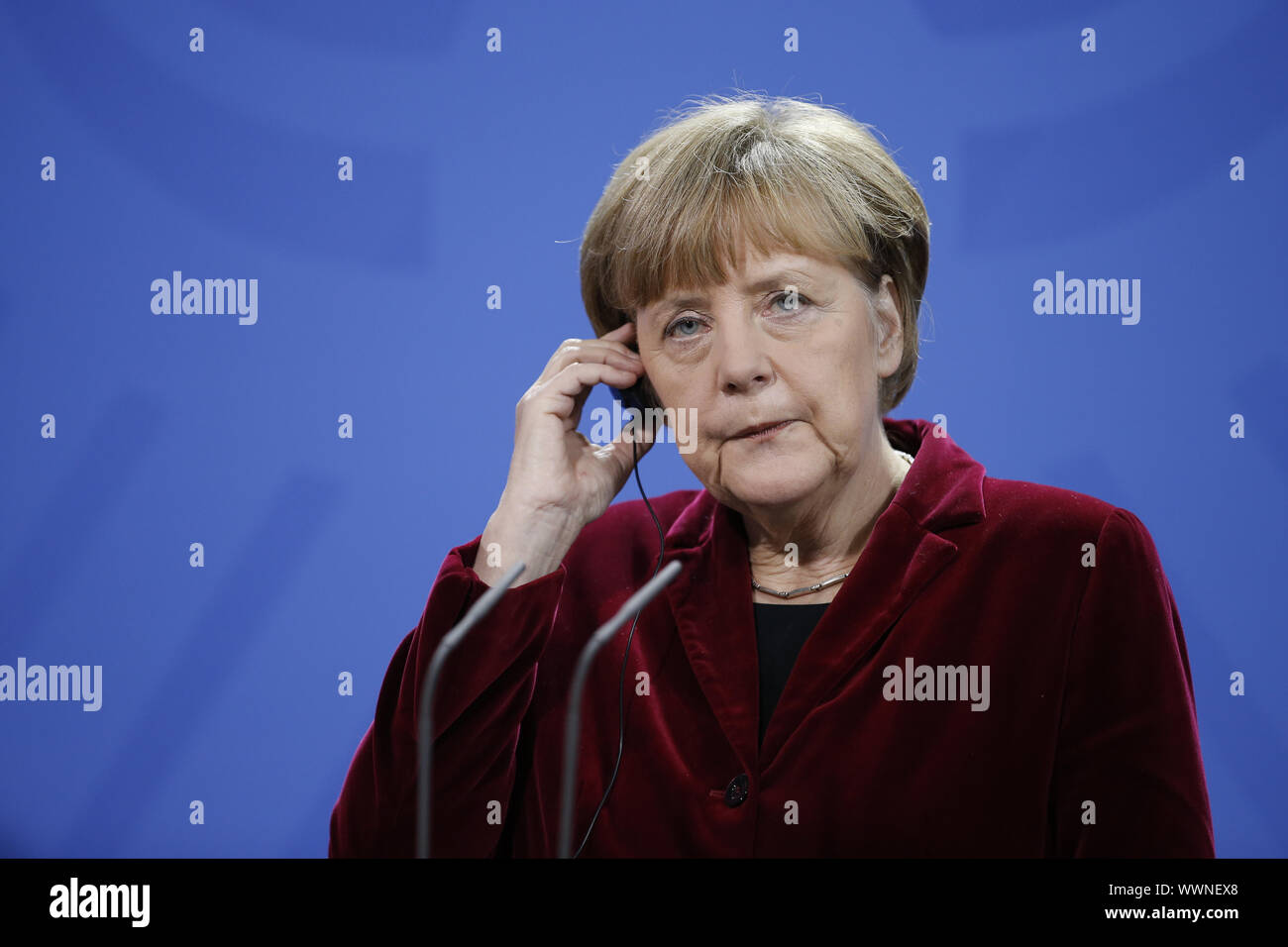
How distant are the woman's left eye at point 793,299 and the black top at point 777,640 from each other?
1.26ft

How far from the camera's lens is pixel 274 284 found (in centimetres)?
221

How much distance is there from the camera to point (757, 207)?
139 cm

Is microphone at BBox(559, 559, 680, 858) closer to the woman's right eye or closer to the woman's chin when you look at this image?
the woman's chin

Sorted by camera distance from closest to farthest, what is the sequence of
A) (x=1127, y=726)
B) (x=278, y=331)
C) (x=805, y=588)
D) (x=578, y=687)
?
(x=578, y=687) < (x=1127, y=726) < (x=805, y=588) < (x=278, y=331)

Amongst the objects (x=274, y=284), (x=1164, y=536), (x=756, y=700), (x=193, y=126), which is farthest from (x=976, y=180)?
(x=193, y=126)

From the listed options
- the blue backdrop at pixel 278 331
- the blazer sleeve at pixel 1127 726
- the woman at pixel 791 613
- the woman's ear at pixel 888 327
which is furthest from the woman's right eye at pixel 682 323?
the blue backdrop at pixel 278 331

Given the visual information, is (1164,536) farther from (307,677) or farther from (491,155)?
(307,677)

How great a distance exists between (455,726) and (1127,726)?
2.53ft

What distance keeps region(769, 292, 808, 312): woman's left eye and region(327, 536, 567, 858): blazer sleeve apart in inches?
17.2

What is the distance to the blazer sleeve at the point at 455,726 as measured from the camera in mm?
1366

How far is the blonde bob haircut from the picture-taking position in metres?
1.39

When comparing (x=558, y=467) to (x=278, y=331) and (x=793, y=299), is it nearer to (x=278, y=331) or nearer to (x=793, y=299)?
(x=793, y=299)

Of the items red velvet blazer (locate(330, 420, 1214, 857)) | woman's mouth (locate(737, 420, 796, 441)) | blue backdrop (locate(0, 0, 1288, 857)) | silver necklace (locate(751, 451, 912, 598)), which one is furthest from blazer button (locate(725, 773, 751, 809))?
blue backdrop (locate(0, 0, 1288, 857))

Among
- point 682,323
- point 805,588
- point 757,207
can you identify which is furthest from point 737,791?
point 757,207
